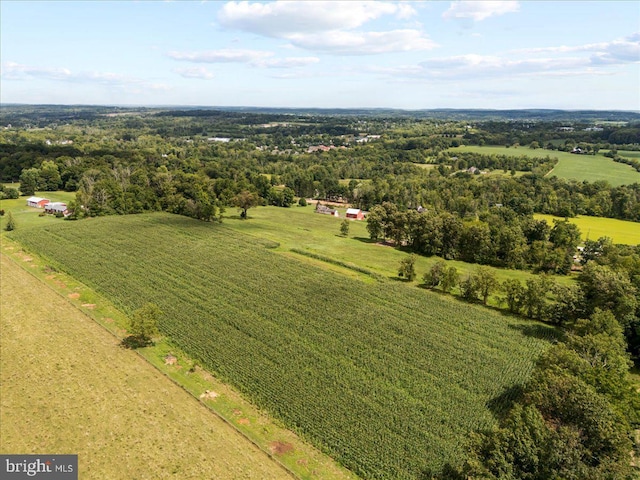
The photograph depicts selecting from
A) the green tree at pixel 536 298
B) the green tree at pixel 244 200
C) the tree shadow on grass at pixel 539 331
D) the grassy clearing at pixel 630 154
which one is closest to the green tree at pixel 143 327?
the tree shadow on grass at pixel 539 331

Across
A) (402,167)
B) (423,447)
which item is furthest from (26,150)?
(423,447)

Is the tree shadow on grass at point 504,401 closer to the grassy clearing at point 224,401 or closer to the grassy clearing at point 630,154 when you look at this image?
the grassy clearing at point 224,401

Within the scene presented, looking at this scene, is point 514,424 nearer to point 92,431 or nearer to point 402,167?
point 92,431

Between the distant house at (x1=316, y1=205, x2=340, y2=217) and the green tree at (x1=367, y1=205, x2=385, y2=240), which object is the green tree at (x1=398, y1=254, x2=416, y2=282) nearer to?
the green tree at (x1=367, y1=205, x2=385, y2=240)

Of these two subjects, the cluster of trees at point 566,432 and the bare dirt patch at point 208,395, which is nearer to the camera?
the cluster of trees at point 566,432

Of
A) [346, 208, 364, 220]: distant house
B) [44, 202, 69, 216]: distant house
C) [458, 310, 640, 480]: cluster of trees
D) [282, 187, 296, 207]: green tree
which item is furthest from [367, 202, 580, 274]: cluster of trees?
[44, 202, 69, 216]: distant house
